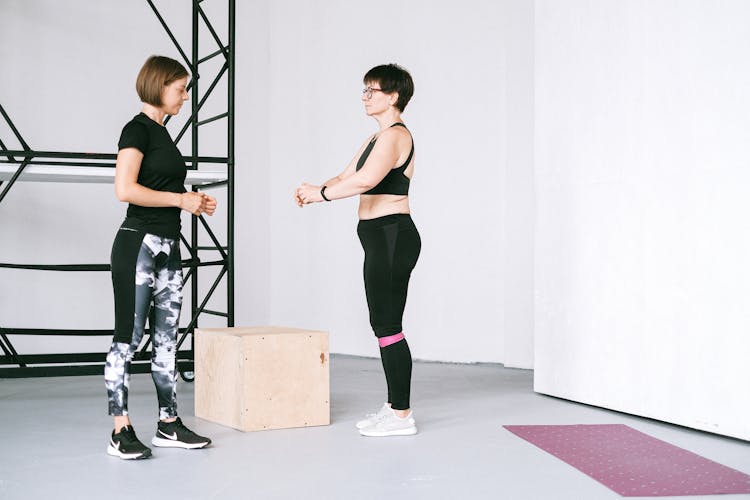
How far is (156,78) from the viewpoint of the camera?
3014mm

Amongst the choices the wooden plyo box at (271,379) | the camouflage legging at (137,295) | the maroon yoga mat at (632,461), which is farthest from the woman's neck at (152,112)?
the maroon yoga mat at (632,461)

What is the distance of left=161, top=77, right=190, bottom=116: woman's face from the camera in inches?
119

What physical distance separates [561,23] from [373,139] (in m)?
1.60

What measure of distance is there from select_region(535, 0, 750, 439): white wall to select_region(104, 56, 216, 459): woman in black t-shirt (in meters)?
2.02

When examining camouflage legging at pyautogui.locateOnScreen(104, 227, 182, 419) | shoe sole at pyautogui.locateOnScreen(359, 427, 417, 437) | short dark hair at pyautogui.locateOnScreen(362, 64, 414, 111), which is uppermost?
short dark hair at pyautogui.locateOnScreen(362, 64, 414, 111)

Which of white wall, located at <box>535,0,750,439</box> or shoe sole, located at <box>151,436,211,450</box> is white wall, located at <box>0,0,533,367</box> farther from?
shoe sole, located at <box>151,436,211,450</box>

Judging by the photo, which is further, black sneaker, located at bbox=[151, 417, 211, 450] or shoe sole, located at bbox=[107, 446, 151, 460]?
black sneaker, located at bbox=[151, 417, 211, 450]

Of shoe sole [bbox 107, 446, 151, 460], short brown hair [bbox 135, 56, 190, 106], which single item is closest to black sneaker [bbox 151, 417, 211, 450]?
shoe sole [bbox 107, 446, 151, 460]

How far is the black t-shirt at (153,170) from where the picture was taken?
2959 mm

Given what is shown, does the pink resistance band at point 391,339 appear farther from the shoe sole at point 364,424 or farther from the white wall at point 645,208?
the white wall at point 645,208

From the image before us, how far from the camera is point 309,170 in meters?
6.66

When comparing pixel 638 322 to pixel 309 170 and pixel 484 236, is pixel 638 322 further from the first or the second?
pixel 309 170

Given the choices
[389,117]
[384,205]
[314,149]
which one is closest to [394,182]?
[384,205]

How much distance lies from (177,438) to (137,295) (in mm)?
593
